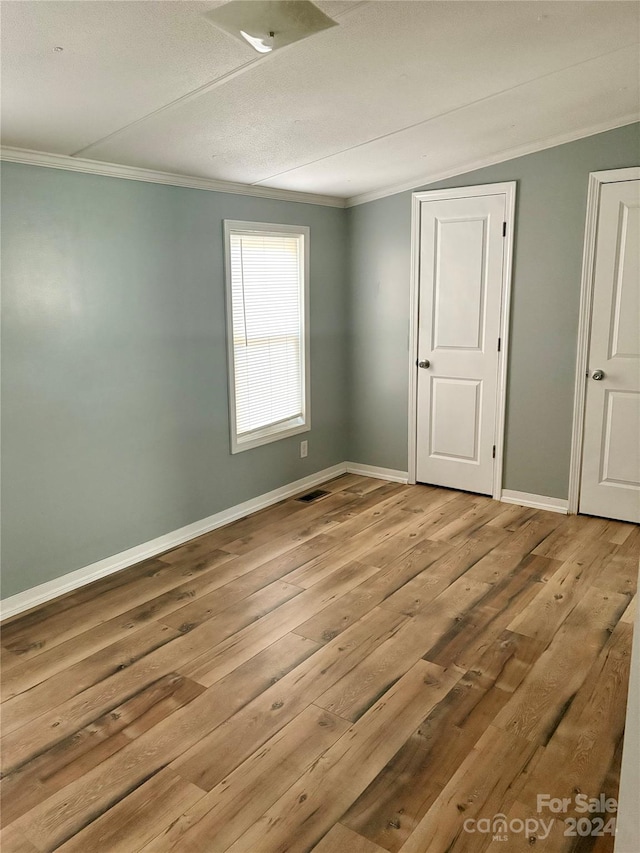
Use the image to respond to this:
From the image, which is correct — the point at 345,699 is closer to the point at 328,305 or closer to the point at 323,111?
the point at 323,111

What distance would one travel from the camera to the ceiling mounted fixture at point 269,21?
1.82 meters

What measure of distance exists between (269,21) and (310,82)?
59cm

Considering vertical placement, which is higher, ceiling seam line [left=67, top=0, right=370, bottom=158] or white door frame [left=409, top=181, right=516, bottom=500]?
ceiling seam line [left=67, top=0, right=370, bottom=158]

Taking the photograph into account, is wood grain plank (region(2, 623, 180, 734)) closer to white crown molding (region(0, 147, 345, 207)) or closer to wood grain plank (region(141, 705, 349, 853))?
wood grain plank (region(141, 705, 349, 853))

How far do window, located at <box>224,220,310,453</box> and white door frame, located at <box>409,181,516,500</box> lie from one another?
2.68 ft

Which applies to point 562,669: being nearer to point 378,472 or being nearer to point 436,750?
point 436,750

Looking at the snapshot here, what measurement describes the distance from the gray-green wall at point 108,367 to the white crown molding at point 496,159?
815 mm

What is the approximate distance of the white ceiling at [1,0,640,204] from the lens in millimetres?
1941

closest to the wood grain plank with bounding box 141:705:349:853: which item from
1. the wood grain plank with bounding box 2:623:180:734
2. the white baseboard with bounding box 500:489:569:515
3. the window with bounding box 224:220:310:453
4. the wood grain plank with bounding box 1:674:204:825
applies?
the wood grain plank with bounding box 1:674:204:825

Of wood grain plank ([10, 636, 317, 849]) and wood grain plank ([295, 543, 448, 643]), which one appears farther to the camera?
wood grain plank ([295, 543, 448, 643])

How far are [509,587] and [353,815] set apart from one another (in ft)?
5.55

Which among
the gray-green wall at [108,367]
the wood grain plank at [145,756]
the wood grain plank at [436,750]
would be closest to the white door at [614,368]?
the wood grain plank at [436,750]

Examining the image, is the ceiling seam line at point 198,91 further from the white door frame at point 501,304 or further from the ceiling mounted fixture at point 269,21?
the white door frame at point 501,304

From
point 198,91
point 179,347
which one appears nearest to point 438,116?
point 198,91
